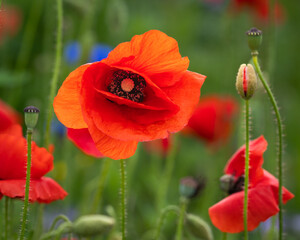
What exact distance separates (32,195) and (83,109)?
144mm

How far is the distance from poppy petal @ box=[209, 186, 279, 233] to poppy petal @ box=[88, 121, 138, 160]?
144mm

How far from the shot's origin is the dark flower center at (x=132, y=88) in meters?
0.79

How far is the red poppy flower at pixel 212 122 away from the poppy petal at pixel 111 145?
3.28 ft

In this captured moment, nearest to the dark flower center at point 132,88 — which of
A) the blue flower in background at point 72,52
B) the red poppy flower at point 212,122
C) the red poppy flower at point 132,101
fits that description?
the red poppy flower at point 132,101

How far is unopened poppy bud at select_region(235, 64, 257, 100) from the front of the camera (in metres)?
0.71

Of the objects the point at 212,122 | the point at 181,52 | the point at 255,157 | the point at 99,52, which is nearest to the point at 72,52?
the point at 99,52

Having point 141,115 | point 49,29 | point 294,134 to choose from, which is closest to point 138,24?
point 294,134

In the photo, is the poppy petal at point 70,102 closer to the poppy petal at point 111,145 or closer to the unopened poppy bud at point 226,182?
the poppy petal at point 111,145

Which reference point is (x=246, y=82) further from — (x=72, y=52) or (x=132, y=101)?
(x=72, y=52)

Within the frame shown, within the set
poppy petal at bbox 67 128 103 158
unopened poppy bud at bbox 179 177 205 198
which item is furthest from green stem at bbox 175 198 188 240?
poppy petal at bbox 67 128 103 158

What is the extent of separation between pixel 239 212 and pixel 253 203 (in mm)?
24

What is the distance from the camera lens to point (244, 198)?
0.73 metres

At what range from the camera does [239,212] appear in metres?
0.77

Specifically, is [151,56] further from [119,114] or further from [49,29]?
[49,29]
